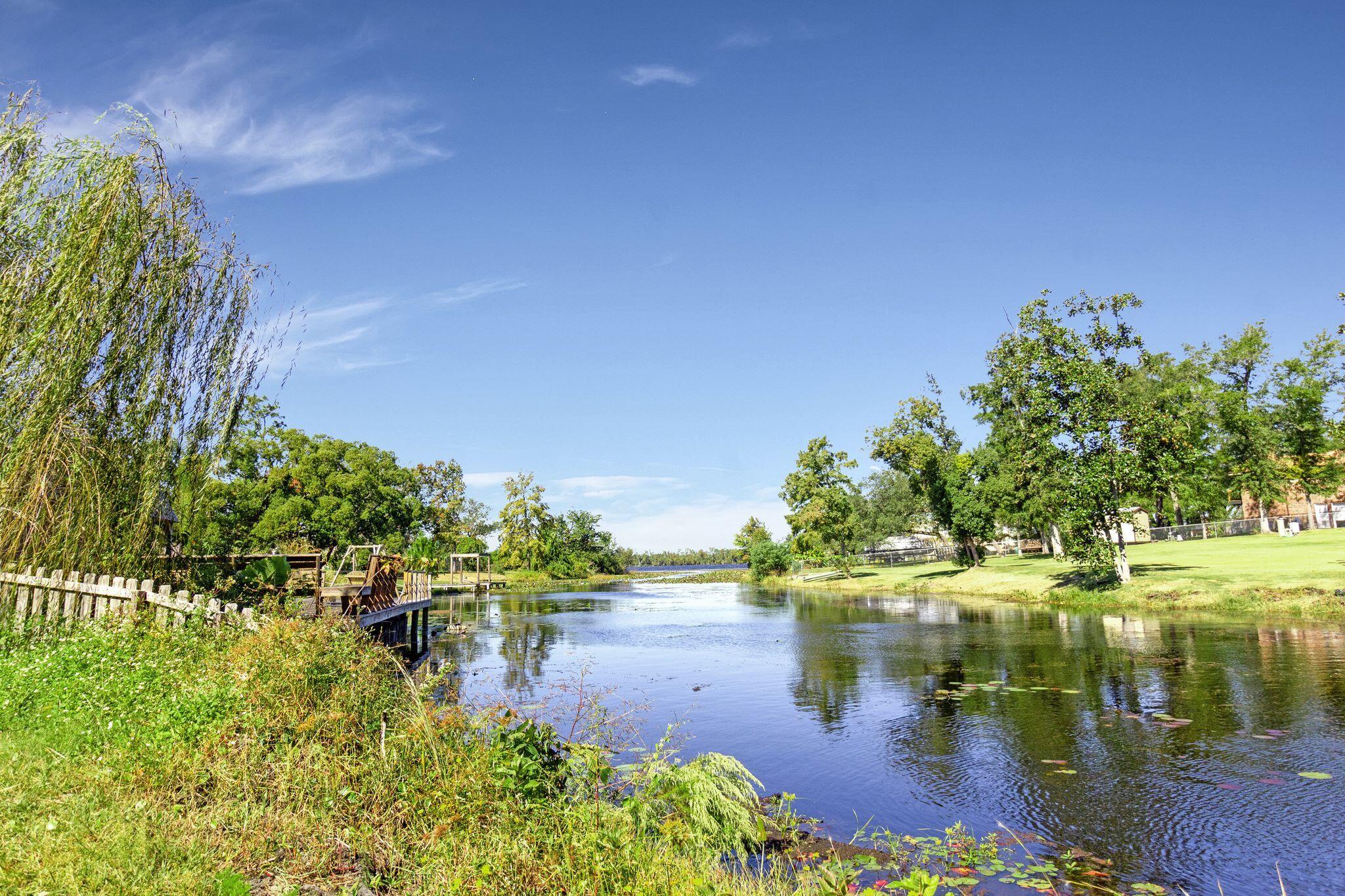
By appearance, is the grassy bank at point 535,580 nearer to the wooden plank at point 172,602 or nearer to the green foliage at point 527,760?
the wooden plank at point 172,602

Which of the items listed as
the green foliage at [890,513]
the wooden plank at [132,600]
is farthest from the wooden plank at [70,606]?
the green foliage at [890,513]

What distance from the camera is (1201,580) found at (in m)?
29.6

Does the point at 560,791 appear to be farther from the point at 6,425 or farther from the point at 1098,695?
the point at 1098,695

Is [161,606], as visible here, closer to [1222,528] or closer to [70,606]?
[70,606]

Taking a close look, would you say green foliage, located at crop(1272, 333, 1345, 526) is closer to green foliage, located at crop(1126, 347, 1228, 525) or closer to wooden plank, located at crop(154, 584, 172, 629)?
green foliage, located at crop(1126, 347, 1228, 525)

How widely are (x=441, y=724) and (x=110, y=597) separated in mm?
6353

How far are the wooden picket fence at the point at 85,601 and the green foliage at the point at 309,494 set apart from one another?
138ft

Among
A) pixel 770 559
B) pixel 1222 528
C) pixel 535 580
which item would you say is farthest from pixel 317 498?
pixel 1222 528

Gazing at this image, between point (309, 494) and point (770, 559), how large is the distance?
4645cm

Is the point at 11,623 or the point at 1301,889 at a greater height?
the point at 11,623

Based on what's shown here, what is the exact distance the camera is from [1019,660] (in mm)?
20172

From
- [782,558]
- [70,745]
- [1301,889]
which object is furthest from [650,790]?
[782,558]

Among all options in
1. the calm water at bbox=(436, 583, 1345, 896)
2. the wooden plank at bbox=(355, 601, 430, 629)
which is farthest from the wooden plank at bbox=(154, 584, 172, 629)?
the calm water at bbox=(436, 583, 1345, 896)

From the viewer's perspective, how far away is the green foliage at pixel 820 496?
65.0m
